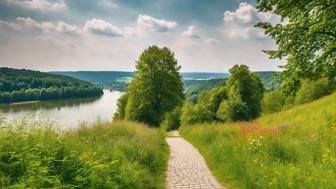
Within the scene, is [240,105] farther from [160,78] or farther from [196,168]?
[196,168]

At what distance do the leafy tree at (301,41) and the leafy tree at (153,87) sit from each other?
22382mm

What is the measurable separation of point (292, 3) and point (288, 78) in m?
3.22

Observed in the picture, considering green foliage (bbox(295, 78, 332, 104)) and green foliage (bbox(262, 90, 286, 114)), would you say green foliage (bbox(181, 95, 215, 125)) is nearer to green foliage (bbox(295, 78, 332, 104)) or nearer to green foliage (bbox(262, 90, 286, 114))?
green foliage (bbox(262, 90, 286, 114))

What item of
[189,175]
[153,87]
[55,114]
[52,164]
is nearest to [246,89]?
[153,87]

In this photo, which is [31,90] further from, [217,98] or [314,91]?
[314,91]

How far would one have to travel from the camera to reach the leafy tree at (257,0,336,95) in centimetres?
957

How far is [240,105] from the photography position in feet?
120

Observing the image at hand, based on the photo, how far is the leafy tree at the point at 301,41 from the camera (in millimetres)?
9570

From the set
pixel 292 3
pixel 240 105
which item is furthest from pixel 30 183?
pixel 240 105

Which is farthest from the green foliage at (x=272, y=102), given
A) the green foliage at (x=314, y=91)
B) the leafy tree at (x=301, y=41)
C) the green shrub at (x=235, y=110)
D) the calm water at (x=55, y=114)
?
the leafy tree at (x=301, y=41)

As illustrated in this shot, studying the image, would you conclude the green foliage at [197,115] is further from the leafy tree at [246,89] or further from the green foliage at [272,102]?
the green foliage at [272,102]

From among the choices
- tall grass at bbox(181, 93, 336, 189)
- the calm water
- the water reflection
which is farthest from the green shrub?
tall grass at bbox(181, 93, 336, 189)

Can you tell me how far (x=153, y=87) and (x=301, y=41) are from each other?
23.5m

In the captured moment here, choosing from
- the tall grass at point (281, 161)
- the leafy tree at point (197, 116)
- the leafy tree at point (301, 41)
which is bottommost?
the leafy tree at point (197, 116)
